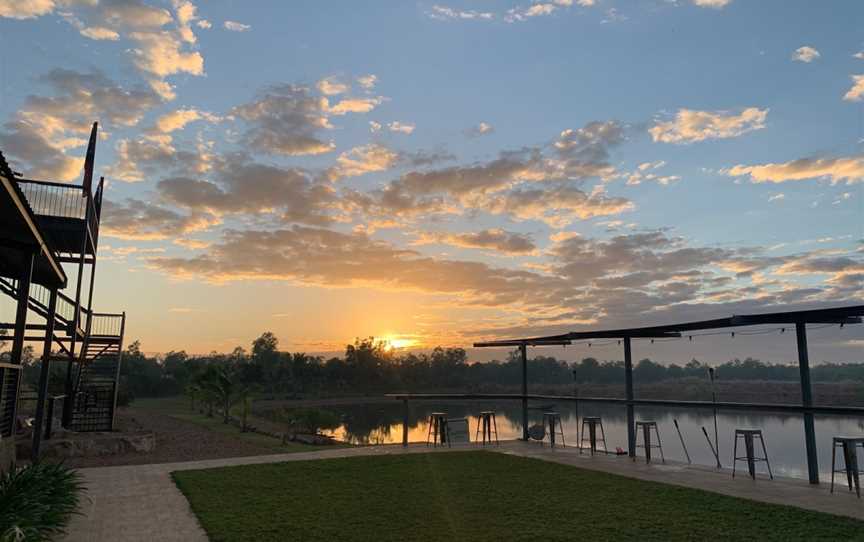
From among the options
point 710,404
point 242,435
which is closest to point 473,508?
point 710,404

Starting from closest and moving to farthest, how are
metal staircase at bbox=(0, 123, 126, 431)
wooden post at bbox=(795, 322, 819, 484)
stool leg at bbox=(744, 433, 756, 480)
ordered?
wooden post at bbox=(795, 322, 819, 484) < stool leg at bbox=(744, 433, 756, 480) < metal staircase at bbox=(0, 123, 126, 431)

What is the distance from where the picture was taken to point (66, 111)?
1144 centimetres

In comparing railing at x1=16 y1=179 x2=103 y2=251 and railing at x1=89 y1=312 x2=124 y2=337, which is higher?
railing at x1=16 y1=179 x2=103 y2=251

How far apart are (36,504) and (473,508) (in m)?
4.45

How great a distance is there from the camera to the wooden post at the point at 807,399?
7.94m

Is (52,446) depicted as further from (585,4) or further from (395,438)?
(395,438)

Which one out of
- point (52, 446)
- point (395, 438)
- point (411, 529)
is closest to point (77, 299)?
point (52, 446)

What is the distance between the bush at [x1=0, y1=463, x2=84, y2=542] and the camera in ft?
14.5

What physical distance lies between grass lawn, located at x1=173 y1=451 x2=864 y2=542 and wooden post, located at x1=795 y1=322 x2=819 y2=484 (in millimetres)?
2030

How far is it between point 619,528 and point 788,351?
5.19 meters

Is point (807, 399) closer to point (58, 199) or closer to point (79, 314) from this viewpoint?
point (58, 199)

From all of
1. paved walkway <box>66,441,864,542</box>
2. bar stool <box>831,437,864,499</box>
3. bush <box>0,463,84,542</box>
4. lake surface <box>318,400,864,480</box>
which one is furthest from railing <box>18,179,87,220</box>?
bar stool <box>831,437,864,499</box>

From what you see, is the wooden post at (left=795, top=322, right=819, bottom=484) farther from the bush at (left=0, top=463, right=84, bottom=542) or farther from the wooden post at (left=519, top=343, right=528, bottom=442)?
the bush at (left=0, top=463, right=84, bottom=542)

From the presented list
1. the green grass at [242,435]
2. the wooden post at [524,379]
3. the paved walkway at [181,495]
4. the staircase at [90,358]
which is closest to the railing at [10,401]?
the paved walkway at [181,495]
